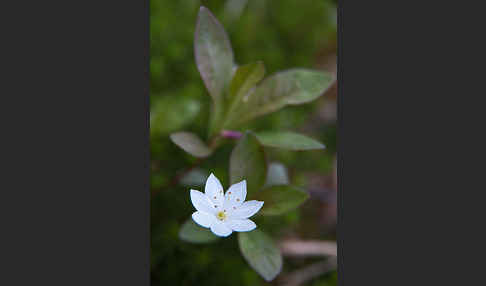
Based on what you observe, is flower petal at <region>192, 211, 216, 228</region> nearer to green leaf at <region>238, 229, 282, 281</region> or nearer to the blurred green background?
green leaf at <region>238, 229, 282, 281</region>

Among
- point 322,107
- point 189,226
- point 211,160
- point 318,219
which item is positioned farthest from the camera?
point 322,107

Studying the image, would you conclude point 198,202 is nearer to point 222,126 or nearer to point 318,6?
point 222,126

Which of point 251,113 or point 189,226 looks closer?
point 189,226

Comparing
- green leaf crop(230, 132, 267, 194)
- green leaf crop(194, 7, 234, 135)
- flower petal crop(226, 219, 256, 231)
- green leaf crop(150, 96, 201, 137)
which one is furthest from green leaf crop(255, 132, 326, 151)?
green leaf crop(150, 96, 201, 137)

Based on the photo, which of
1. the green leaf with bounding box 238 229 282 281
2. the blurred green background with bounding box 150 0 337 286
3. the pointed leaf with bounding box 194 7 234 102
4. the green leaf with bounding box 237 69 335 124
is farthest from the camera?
the blurred green background with bounding box 150 0 337 286

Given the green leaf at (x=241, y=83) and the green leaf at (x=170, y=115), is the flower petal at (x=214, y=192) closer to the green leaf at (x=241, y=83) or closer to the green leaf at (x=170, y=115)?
the green leaf at (x=241, y=83)

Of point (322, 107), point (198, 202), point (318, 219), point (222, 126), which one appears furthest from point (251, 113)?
point (322, 107)
